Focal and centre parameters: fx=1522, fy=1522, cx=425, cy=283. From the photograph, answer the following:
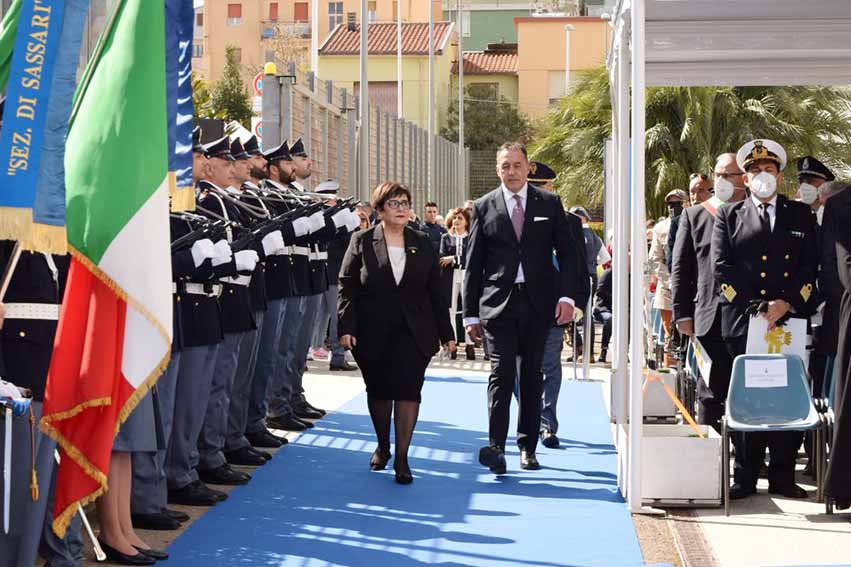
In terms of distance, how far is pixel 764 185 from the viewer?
9516mm

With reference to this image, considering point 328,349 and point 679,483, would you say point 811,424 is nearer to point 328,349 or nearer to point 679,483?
point 679,483

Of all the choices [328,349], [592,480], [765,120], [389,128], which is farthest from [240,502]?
[765,120]

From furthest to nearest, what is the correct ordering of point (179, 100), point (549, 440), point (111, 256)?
point (549, 440) → point (179, 100) → point (111, 256)

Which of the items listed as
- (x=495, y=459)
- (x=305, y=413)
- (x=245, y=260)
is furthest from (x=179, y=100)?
(x=305, y=413)

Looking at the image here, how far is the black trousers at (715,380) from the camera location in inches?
389

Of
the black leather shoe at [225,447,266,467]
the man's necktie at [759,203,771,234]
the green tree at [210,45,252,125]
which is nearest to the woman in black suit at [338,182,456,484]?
the black leather shoe at [225,447,266,467]

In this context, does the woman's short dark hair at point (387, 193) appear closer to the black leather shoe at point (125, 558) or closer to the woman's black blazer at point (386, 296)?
the woman's black blazer at point (386, 296)

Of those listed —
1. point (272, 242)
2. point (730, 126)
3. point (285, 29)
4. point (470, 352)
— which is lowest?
point (470, 352)

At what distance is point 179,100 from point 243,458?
3.34m

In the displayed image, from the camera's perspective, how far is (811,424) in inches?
354

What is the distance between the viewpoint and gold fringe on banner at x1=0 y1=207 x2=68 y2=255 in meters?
5.72

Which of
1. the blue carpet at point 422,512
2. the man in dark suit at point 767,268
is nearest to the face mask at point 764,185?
the man in dark suit at point 767,268

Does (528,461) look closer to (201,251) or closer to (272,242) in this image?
(272,242)

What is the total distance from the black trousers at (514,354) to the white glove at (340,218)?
2.16 meters
